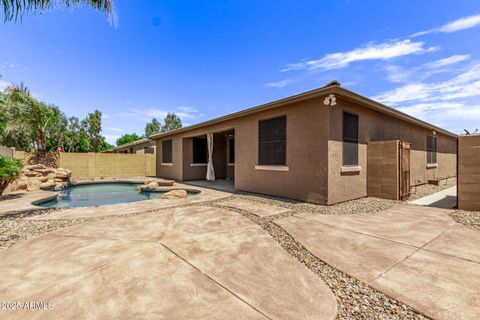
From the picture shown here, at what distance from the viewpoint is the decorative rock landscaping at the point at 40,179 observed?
913 cm

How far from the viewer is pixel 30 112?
45.8ft

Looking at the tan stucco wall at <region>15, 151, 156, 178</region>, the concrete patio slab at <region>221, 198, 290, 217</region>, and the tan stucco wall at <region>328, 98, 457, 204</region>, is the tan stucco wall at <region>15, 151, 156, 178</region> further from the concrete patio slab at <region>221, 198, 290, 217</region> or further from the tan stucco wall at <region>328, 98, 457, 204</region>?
the tan stucco wall at <region>328, 98, 457, 204</region>

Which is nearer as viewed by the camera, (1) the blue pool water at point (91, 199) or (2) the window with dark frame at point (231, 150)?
(1) the blue pool water at point (91, 199)

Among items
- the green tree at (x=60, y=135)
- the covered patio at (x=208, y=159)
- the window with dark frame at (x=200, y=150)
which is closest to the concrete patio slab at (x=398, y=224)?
the covered patio at (x=208, y=159)

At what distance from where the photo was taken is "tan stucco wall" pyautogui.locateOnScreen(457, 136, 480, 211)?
17.9ft

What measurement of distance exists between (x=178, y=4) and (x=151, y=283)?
10617mm

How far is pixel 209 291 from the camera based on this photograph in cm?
214

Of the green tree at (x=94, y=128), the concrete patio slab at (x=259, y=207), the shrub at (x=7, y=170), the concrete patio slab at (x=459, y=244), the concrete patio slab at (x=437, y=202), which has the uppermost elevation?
the green tree at (x=94, y=128)

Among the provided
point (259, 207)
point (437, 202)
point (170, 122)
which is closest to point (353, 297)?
point (259, 207)

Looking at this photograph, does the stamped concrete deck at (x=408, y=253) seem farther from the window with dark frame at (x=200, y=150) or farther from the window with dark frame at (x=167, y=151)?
the window with dark frame at (x=167, y=151)

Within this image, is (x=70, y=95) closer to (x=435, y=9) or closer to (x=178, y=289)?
(x=178, y=289)

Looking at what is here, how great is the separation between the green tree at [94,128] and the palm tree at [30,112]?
16791mm

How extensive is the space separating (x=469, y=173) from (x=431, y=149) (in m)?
8.04

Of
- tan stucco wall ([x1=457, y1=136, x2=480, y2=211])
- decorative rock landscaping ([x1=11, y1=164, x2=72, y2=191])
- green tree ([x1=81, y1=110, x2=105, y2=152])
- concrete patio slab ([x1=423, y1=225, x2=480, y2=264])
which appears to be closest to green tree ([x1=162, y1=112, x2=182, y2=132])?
green tree ([x1=81, y1=110, x2=105, y2=152])
